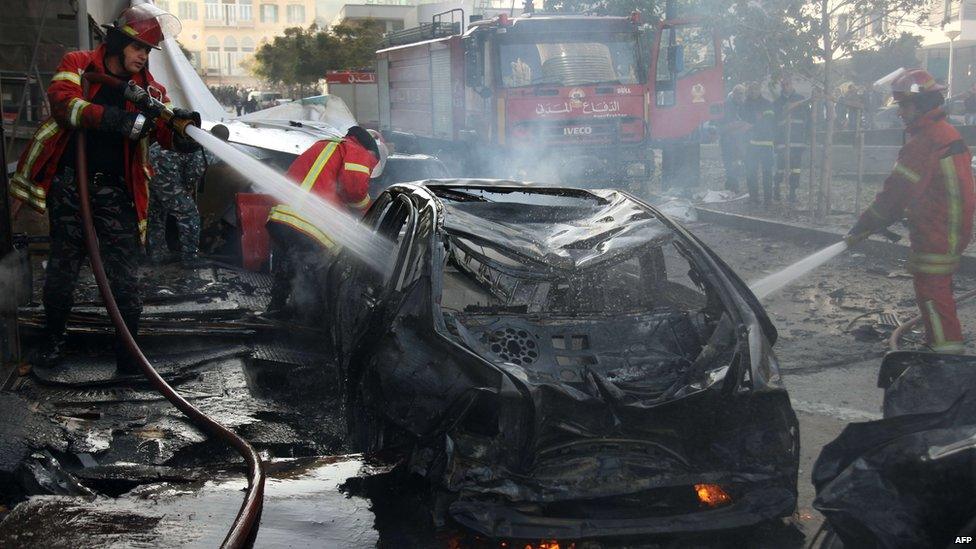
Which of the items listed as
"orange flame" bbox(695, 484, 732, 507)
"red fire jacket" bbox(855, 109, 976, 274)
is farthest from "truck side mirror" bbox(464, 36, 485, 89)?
"orange flame" bbox(695, 484, 732, 507)

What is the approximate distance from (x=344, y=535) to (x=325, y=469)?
Answer: 0.42 meters

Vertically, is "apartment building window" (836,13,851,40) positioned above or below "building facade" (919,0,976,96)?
below

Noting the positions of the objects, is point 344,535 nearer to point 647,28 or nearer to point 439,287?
point 439,287

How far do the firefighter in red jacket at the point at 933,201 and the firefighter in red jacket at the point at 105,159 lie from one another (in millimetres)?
4294

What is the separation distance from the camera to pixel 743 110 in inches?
599

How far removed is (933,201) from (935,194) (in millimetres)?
43

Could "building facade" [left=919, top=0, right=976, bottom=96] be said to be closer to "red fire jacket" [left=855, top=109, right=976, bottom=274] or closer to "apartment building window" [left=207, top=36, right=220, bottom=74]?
"red fire jacket" [left=855, top=109, right=976, bottom=274]

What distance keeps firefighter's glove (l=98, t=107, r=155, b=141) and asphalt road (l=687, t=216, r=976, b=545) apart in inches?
152

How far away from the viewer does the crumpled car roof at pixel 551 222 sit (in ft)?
13.3

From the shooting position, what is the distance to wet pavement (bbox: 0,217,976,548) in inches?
137

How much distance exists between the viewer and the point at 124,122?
16.6 feet

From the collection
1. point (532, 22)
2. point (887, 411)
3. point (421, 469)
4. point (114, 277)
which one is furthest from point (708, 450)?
point (532, 22)

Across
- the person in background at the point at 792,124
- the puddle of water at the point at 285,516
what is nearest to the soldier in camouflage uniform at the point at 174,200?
the puddle of water at the point at 285,516

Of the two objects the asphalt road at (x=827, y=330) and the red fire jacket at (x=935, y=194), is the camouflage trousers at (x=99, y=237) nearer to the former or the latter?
the asphalt road at (x=827, y=330)
